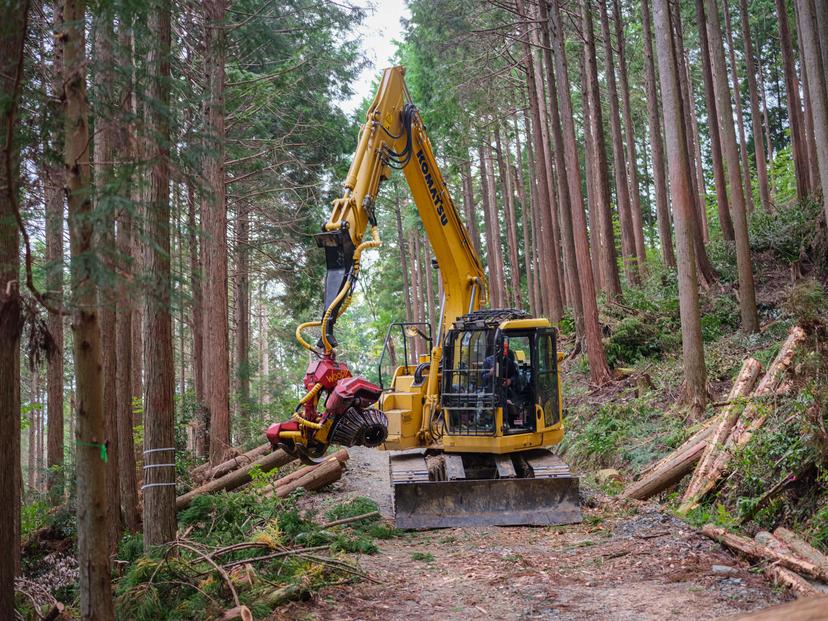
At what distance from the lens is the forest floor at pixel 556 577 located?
20.1 ft

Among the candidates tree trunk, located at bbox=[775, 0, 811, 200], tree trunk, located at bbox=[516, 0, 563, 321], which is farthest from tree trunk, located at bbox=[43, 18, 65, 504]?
tree trunk, located at bbox=[775, 0, 811, 200]

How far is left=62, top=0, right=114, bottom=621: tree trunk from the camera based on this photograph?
205 inches

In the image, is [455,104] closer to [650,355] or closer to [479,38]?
[479,38]

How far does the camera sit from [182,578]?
642cm

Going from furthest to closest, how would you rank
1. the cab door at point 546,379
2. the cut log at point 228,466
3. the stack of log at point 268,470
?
the cut log at point 228,466 < the stack of log at point 268,470 < the cab door at point 546,379

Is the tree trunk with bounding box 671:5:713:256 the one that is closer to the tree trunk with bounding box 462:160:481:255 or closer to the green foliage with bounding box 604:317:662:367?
the green foliage with bounding box 604:317:662:367

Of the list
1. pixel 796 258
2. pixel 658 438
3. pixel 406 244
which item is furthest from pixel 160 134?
pixel 406 244

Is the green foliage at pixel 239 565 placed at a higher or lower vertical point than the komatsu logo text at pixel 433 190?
lower

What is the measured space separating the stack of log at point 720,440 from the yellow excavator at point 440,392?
132 cm

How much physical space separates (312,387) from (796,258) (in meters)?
13.7

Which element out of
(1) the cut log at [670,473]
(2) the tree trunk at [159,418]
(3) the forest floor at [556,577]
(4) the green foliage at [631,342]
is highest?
(4) the green foliage at [631,342]

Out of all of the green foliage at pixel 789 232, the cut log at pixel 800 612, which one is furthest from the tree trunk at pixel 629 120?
the cut log at pixel 800 612

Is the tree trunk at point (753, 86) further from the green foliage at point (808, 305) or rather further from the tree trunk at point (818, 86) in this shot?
the green foliage at point (808, 305)

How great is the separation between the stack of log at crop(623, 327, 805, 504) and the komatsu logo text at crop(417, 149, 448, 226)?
5.05 meters
